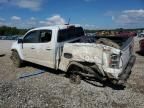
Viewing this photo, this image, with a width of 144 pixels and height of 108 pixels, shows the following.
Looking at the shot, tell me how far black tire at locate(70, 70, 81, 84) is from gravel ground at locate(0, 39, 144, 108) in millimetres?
177

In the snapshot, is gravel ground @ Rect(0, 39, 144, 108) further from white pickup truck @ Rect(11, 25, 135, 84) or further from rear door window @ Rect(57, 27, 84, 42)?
rear door window @ Rect(57, 27, 84, 42)

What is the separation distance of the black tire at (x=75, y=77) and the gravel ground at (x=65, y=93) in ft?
0.58

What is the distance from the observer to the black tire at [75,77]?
26.7 ft

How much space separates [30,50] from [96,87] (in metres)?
3.96

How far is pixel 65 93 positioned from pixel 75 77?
47.9 inches

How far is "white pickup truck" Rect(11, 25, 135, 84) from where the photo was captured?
7.01 m

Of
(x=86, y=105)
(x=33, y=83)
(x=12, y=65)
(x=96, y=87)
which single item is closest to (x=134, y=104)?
(x=86, y=105)

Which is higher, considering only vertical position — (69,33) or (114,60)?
(69,33)

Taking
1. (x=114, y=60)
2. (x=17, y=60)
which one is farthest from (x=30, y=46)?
(x=114, y=60)

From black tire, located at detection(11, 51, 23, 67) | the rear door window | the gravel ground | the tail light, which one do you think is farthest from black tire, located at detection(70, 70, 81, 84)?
black tire, located at detection(11, 51, 23, 67)

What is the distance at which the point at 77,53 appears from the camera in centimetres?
779

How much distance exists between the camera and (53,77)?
30.1ft

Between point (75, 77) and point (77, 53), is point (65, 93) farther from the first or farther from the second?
point (77, 53)

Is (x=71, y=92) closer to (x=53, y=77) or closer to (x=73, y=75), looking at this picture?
(x=73, y=75)
